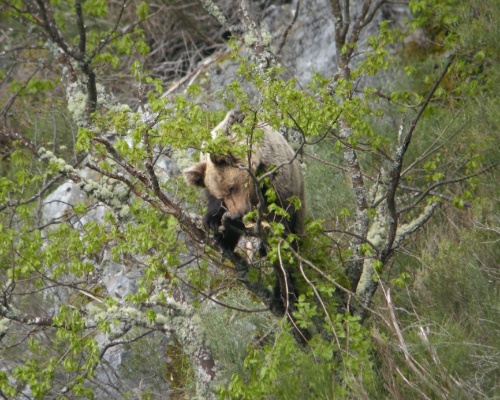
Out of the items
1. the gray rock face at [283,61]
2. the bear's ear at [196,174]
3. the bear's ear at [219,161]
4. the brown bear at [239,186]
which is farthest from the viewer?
the gray rock face at [283,61]

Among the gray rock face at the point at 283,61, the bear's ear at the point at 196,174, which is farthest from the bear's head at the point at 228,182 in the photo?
the gray rock face at the point at 283,61

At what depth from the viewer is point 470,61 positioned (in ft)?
34.5

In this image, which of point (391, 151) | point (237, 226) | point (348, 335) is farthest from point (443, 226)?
point (348, 335)

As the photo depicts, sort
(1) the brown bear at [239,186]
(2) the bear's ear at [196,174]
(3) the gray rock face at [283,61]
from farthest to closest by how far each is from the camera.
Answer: (3) the gray rock face at [283,61] < (2) the bear's ear at [196,174] < (1) the brown bear at [239,186]

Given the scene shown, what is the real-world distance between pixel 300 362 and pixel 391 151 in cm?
526

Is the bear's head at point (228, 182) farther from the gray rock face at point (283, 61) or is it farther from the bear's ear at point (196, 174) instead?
the gray rock face at point (283, 61)

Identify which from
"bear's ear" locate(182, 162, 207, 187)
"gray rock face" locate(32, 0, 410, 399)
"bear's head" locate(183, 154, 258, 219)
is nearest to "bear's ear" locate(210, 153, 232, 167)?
"bear's head" locate(183, 154, 258, 219)

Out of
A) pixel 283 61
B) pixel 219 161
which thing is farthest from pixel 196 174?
pixel 283 61

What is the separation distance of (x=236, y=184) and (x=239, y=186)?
0.11 feet

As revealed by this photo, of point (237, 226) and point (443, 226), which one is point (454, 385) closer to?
point (237, 226)

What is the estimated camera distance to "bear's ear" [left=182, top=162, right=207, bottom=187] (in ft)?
20.8

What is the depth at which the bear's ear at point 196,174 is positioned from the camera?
634cm

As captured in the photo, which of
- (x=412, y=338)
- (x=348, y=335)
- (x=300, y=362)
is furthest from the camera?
(x=412, y=338)

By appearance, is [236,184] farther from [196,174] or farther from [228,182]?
[196,174]
